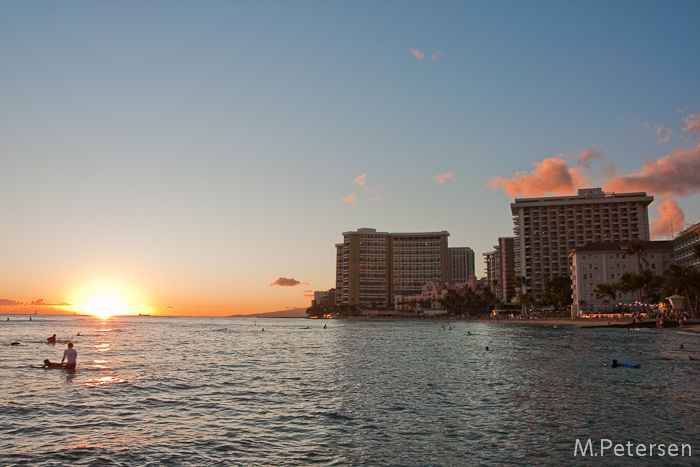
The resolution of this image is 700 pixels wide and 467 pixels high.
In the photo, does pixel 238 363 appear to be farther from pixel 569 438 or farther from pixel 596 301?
pixel 596 301

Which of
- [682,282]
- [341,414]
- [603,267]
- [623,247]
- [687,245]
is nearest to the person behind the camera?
[341,414]

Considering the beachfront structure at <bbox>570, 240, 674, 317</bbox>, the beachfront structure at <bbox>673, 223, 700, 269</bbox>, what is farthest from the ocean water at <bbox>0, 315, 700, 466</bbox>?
the beachfront structure at <bbox>570, 240, 674, 317</bbox>

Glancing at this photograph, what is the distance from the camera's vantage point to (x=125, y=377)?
3450 centimetres

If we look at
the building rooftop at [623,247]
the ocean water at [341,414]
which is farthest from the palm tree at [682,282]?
the ocean water at [341,414]

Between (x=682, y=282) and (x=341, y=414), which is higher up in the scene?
(x=682, y=282)

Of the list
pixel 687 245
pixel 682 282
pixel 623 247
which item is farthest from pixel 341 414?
pixel 623 247

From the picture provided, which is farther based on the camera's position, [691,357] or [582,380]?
[691,357]

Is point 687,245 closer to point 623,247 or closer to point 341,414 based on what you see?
point 623,247

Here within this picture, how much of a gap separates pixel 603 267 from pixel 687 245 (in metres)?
29.3

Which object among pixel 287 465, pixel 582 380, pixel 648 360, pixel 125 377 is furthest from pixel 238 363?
pixel 648 360

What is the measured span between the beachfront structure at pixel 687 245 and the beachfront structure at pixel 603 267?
21.0 ft

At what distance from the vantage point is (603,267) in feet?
564

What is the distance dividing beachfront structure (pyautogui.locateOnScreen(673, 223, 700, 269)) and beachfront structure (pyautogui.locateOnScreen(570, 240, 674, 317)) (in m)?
6.41

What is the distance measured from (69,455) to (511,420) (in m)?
16.4
